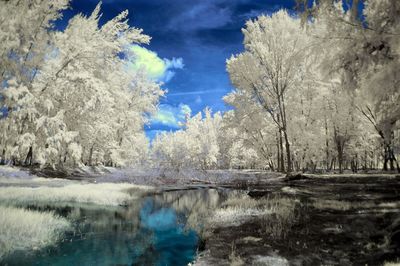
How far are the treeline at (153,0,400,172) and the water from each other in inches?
257

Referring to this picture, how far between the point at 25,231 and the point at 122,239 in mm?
2667

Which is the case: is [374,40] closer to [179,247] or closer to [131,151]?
[179,247]

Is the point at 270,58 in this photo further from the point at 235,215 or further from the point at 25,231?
the point at 25,231

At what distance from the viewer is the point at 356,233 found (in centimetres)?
873

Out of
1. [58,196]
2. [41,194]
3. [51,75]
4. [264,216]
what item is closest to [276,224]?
[264,216]

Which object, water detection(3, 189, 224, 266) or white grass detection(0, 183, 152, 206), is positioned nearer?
water detection(3, 189, 224, 266)

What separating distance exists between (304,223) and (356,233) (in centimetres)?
175

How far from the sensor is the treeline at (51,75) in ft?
59.8

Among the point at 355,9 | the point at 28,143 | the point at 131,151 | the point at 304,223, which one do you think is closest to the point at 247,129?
the point at 131,151

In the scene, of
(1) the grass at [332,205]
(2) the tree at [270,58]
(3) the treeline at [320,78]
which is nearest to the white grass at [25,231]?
(3) the treeline at [320,78]

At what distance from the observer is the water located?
805cm

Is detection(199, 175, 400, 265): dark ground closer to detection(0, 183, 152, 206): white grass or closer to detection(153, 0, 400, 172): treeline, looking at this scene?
detection(153, 0, 400, 172): treeline

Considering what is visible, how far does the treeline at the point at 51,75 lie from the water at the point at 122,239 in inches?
254

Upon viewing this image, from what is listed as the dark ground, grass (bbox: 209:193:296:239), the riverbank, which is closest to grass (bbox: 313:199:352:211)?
the riverbank
